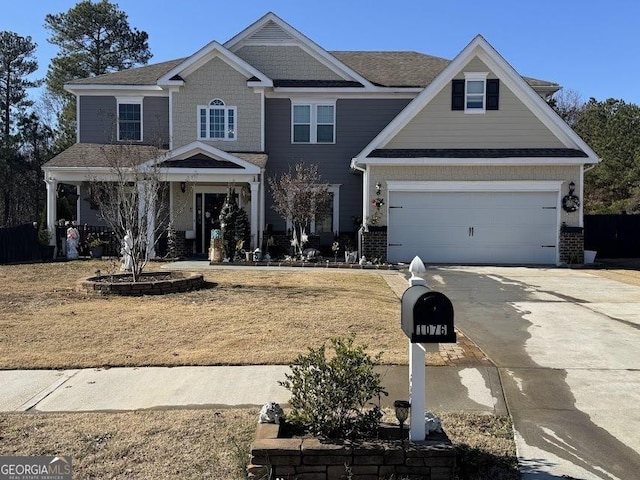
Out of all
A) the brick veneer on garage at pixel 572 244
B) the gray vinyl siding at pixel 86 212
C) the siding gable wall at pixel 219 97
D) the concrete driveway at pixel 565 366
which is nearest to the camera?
the concrete driveway at pixel 565 366

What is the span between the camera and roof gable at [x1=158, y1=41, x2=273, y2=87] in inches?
818

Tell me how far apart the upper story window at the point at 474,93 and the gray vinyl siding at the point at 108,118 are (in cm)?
1081

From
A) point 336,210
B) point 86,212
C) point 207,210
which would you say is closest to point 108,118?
point 86,212

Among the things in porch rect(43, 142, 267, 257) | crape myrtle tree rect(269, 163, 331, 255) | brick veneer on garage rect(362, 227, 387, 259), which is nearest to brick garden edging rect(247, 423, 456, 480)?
porch rect(43, 142, 267, 257)

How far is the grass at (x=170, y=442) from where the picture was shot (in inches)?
154

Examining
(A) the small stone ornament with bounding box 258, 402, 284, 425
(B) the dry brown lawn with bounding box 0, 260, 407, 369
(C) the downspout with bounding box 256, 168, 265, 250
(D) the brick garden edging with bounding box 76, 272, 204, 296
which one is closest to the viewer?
(A) the small stone ornament with bounding box 258, 402, 284, 425

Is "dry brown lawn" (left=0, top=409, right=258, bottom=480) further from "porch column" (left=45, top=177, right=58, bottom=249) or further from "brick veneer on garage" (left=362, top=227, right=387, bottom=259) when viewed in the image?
"porch column" (left=45, top=177, right=58, bottom=249)

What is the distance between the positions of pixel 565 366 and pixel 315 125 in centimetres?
1672

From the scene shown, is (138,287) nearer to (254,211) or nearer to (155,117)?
(254,211)

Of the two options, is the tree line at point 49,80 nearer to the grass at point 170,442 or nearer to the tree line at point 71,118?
the tree line at point 71,118

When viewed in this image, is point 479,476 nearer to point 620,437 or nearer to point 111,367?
point 620,437

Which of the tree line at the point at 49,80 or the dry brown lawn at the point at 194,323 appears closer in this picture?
the dry brown lawn at the point at 194,323

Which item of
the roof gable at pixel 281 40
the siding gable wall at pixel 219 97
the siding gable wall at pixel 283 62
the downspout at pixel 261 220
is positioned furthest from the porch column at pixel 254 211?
the roof gable at pixel 281 40

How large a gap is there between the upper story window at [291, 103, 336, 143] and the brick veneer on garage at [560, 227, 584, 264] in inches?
357
